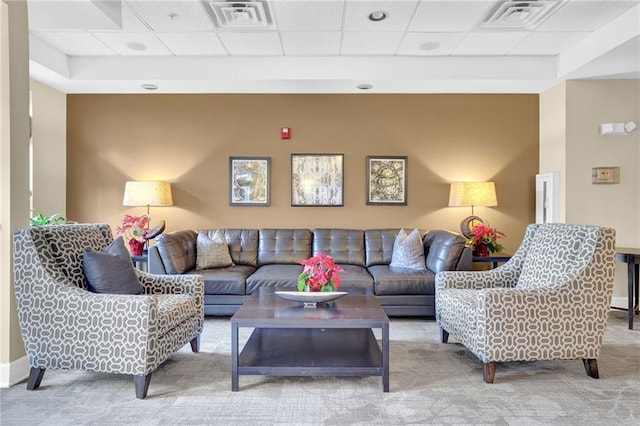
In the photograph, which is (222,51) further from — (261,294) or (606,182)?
(606,182)

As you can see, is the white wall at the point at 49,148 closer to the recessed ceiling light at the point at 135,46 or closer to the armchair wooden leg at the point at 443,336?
the recessed ceiling light at the point at 135,46

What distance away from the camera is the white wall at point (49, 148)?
14.5 ft

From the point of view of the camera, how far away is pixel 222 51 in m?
4.13

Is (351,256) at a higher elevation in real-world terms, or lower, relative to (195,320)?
higher

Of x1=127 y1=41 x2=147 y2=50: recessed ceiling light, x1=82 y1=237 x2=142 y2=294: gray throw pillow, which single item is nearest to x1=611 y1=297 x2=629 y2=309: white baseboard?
x1=82 y1=237 x2=142 y2=294: gray throw pillow

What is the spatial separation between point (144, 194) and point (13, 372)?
2361mm

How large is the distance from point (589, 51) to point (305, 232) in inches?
135

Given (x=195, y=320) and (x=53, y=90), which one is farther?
(x=53, y=90)

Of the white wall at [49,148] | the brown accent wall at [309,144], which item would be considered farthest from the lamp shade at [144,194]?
the white wall at [49,148]

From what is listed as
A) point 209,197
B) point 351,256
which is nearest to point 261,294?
point 351,256

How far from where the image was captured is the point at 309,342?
264cm

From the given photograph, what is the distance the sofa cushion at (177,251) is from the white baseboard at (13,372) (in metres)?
1.38

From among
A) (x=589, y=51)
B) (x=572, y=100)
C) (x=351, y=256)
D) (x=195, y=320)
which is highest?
(x=589, y=51)

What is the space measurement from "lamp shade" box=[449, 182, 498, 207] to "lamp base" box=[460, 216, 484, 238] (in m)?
0.19
